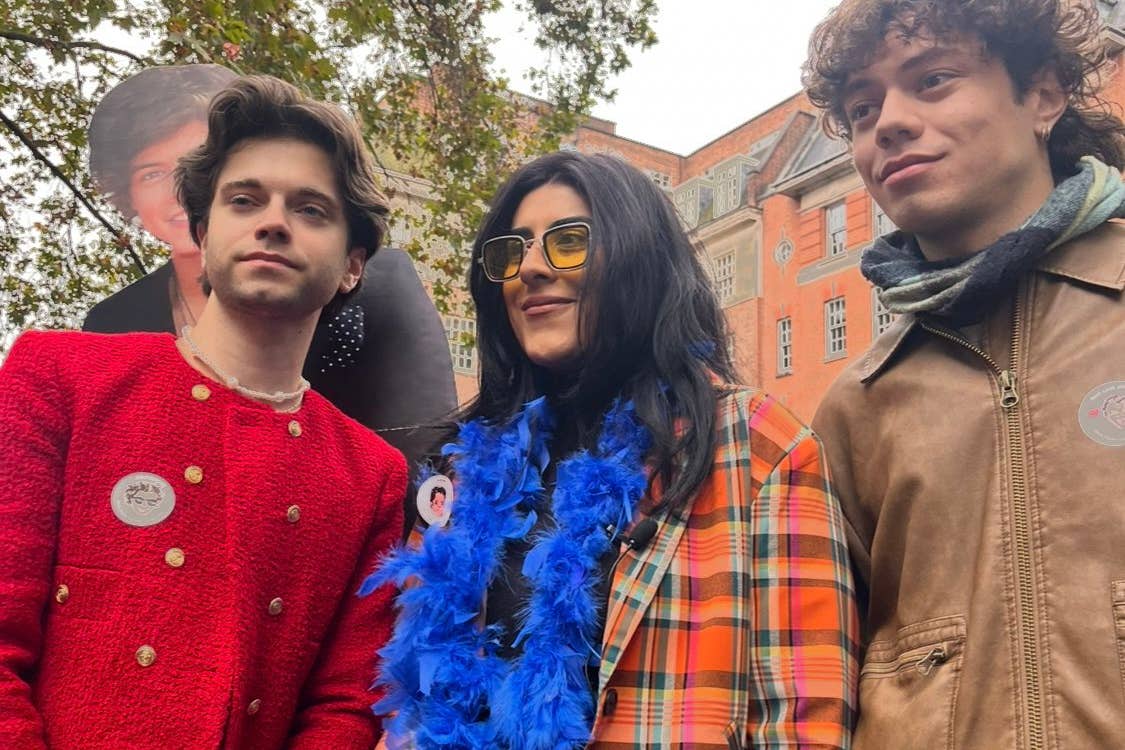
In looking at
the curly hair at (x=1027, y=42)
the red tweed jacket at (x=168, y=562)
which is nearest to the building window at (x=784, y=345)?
the curly hair at (x=1027, y=42)

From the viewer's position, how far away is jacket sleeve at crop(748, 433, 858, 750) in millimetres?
1785

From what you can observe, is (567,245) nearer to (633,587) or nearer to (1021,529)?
(633,587)

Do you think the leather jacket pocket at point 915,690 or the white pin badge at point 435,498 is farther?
the white pin badge at point 435,498

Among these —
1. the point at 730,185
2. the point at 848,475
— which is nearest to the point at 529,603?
the point at 848,475

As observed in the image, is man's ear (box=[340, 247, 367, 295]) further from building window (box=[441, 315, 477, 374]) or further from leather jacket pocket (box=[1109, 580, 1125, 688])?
building window (box=[441, 315, 477, 374])

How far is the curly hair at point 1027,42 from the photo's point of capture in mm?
2150

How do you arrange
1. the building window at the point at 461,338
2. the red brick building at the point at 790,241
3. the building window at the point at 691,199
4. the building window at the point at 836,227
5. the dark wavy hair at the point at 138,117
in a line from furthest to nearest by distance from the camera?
the building window at the point at 691,199 → the building window at the point at 836,227 → the red brick building at the point at 790,241 → the building window at the point at 461,338 → the dark wavy hair at the point at 138,117

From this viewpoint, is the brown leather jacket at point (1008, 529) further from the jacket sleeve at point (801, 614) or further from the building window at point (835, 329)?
the building window at point (835, 329)

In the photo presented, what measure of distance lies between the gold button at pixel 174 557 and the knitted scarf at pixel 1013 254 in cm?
158

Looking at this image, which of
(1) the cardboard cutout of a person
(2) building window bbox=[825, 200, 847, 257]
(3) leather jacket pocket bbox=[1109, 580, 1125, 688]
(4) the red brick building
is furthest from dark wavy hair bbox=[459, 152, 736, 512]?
(2) building window bbox=[825, 200, 847, 257]

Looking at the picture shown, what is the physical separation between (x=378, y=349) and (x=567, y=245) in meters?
0.97

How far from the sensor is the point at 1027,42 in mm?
2180

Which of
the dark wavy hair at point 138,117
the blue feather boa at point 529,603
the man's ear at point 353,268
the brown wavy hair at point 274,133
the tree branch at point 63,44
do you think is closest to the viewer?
the blue feather boa at point 529,603

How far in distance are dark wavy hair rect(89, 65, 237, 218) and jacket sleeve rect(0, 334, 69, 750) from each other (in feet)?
4.10
